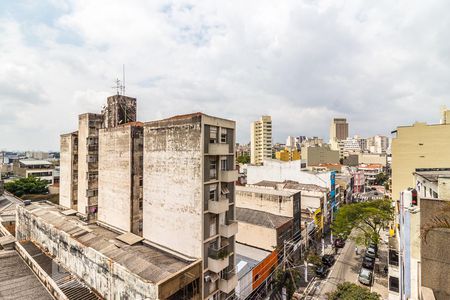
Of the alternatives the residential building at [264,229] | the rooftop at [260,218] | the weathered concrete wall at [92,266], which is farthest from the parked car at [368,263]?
the weathered concrete wall at [92,266]

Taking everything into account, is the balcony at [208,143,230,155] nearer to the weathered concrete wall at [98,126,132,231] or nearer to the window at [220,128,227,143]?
the window at [220,128,227,143]

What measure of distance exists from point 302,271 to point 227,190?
2308cm

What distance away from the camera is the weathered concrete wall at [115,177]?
83.4ft

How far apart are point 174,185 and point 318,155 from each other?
124 metres

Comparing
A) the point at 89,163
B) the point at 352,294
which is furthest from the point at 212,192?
the point at 89,163

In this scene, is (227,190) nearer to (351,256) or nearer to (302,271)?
(302,271)

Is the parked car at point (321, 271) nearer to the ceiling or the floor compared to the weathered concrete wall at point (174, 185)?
nearer to the floor

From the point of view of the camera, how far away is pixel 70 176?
119ft

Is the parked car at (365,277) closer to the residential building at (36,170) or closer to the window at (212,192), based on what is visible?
the window at (212,192)

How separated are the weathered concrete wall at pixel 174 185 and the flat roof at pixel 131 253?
3.78 ft

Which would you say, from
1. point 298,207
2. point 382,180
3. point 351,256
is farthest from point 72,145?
point 382,180

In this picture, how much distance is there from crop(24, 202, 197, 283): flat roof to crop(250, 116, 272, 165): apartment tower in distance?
4232 inches

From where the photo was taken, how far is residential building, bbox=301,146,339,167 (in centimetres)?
12788

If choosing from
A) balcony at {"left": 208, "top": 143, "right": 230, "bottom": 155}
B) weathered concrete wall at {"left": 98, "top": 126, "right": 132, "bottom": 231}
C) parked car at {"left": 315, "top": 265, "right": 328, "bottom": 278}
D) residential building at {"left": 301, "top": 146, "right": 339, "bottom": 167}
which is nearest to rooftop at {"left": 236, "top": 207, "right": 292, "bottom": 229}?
parked car at {"left": 315, "top": 265, "right": 328, "bottom": 278}
